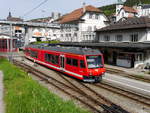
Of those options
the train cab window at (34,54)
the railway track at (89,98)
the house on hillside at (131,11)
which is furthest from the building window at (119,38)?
the house on hillside at (131,11)

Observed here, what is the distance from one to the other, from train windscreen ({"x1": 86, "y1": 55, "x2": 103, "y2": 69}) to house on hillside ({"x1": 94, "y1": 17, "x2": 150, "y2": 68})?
9.57 m

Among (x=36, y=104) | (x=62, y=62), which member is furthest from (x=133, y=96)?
(x=62, y=62)

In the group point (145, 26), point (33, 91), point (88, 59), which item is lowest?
point (33, 91)

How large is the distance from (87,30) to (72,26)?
4.52 metres

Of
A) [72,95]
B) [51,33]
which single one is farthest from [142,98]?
[51,33]

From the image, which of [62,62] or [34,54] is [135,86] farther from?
[34,54]

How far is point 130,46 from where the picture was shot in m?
25.1

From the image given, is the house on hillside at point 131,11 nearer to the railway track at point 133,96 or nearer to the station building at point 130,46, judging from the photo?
the station building at point 130,46

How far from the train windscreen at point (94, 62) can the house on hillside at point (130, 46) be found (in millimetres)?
9574

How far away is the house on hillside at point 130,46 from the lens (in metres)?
26.0

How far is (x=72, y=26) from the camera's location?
5194cm

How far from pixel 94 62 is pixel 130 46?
10.7 m

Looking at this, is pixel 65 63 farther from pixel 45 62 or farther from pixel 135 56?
pixel 135 56

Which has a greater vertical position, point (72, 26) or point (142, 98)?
point (72, 26)
